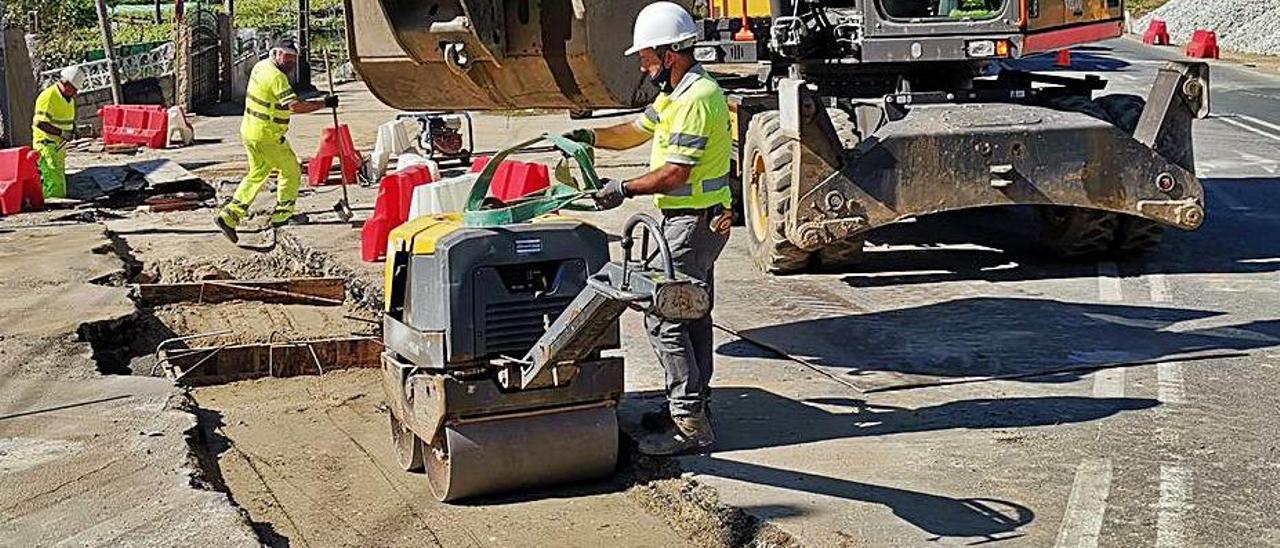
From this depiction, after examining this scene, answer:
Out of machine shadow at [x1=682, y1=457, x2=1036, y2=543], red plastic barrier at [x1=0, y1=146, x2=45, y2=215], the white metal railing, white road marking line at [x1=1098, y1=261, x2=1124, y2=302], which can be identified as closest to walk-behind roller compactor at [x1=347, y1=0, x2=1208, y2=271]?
white road marking line at [x1=1098, y1=261, x2=1124, y2=302]

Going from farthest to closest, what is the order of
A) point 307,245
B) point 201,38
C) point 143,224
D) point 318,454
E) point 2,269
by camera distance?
point 201,38 < point 143,224 < point 307,245 < point 2,269 < point 318,454

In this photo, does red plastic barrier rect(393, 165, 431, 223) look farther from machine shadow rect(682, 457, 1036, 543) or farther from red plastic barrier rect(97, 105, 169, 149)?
red plastic barrier rect(97, 105, 169, 149)

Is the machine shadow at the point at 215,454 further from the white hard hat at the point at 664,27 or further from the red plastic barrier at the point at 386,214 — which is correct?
the red plastic barrier at the point at 386,214

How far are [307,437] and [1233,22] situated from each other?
37568 millimetres

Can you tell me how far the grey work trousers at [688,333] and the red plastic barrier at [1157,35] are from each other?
3618 cm

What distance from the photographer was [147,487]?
20.3 ft

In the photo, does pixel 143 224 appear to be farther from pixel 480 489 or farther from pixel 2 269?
pixel 480 489

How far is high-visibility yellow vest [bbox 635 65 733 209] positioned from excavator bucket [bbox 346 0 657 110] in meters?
1.43

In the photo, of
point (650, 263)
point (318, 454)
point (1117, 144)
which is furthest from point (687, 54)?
point (1117, 144)

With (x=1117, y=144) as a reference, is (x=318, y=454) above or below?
below

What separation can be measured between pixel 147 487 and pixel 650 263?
224 cm

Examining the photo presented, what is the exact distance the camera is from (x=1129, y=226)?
1073 centimetres

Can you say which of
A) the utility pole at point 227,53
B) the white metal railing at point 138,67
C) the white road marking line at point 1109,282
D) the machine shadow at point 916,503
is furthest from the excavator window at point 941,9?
the utility pole at point 227,53

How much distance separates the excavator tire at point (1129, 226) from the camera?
1062 cm
